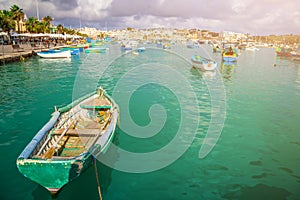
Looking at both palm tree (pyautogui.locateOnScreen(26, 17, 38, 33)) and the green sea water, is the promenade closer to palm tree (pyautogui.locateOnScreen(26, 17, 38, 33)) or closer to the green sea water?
palm tree (pyautogui.locateOnScreen(26, 17, 38, 33))

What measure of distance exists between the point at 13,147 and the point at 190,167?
29.4 ft

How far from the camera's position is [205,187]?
8555mm

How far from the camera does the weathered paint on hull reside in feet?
20.5

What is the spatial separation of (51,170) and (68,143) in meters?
3.21

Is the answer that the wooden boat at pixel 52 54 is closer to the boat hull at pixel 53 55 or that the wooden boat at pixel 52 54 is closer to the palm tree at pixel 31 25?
the boat hull at pixel 53 55

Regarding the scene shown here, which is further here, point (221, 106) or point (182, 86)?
point (182, 86)

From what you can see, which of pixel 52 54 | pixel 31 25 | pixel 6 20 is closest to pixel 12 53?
pixel 6 20

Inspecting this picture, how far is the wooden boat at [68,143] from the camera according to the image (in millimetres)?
6348

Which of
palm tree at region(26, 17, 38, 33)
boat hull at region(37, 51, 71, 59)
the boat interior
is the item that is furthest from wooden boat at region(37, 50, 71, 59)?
the boat interior

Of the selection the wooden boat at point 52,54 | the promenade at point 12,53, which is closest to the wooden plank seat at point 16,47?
the promenade at point 12,53

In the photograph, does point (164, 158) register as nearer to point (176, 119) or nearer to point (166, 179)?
point (166, 179)

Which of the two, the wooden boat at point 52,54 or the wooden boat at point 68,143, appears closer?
the wooden boat at point 68,143

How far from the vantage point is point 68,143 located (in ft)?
31.1

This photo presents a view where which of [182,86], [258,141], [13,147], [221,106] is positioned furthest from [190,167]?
[182,86]
